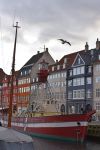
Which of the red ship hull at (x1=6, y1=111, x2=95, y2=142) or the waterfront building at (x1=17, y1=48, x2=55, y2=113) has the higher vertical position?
the waterfront building at (x1=17, y1=48, x2=55, y2=113)

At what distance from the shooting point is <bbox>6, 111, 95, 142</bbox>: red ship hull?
1604 inches

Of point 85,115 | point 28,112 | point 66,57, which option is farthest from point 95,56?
point 85,115

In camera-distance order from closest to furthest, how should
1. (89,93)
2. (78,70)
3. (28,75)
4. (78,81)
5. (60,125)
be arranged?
(60,125) → (89,93) → (78,81) → (78,70) → (28,75)

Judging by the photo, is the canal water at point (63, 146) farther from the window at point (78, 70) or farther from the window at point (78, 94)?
the window at point (78, 70)

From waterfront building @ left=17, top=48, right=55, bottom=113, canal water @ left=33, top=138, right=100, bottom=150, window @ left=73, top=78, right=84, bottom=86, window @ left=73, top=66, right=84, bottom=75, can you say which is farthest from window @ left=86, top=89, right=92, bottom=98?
canal water @ left=33, top=138, right=100, bottom=150

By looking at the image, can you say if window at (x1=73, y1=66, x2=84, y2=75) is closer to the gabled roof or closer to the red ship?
the gabled roof

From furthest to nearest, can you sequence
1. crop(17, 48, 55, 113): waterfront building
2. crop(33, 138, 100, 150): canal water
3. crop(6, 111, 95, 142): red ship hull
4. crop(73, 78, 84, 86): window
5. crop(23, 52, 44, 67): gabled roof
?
1. crop(23, 52, 44, 67): gabled roof
2. crop(17, 48, 55, 113): waterfront building
3. crop(73, 78, 84, 86): window
4. crop(6, 111, 95, 142): red ship hull
5. crop(33, 138, 100, 150): canal water

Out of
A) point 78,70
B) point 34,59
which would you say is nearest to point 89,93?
point 78,70

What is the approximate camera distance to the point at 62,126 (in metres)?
41.9

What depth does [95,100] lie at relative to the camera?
7262 cm

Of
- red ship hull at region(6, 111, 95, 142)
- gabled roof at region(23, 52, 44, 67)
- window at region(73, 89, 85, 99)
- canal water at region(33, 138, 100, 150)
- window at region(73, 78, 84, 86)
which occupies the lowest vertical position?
canal water at region(33, 138, 100, 150)

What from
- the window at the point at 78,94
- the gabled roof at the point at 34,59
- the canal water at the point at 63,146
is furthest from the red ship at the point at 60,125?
the gabled roof at the point at 34,59

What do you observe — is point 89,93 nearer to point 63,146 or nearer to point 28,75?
point 28,75

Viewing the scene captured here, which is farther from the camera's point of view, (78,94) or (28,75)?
(28,75)
